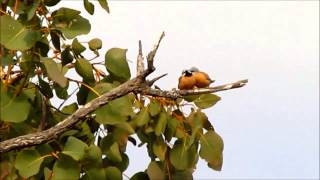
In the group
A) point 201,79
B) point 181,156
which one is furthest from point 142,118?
point 201,79

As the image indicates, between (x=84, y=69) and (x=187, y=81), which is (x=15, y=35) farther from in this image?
(x=187, y=81)

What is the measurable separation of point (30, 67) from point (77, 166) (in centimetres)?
27

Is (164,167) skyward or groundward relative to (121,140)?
groundward

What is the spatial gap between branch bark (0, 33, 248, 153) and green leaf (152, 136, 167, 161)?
32 cm

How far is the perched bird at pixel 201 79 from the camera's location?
2.57 m

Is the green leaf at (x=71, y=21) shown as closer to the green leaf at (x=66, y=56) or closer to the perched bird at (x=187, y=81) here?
the green leaf at (x=66, y=56)

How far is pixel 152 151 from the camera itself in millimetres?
1792

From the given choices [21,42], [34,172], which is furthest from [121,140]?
[21,42]

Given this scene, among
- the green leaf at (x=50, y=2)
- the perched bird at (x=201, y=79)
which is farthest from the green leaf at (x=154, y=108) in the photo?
the perched bird at (x=201, y=79)

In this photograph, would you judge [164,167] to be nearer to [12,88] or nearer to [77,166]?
[77,166]

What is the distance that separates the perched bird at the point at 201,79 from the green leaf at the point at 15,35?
1.08 meters

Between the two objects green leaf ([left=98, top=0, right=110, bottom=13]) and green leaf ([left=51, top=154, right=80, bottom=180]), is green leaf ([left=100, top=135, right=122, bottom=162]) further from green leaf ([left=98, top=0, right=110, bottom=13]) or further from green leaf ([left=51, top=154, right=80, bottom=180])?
green leaf ([left=98, top=0, right=110, bottom=13])

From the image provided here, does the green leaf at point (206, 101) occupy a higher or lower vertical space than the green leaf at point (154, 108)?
lower

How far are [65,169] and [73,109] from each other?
11.8 inches
